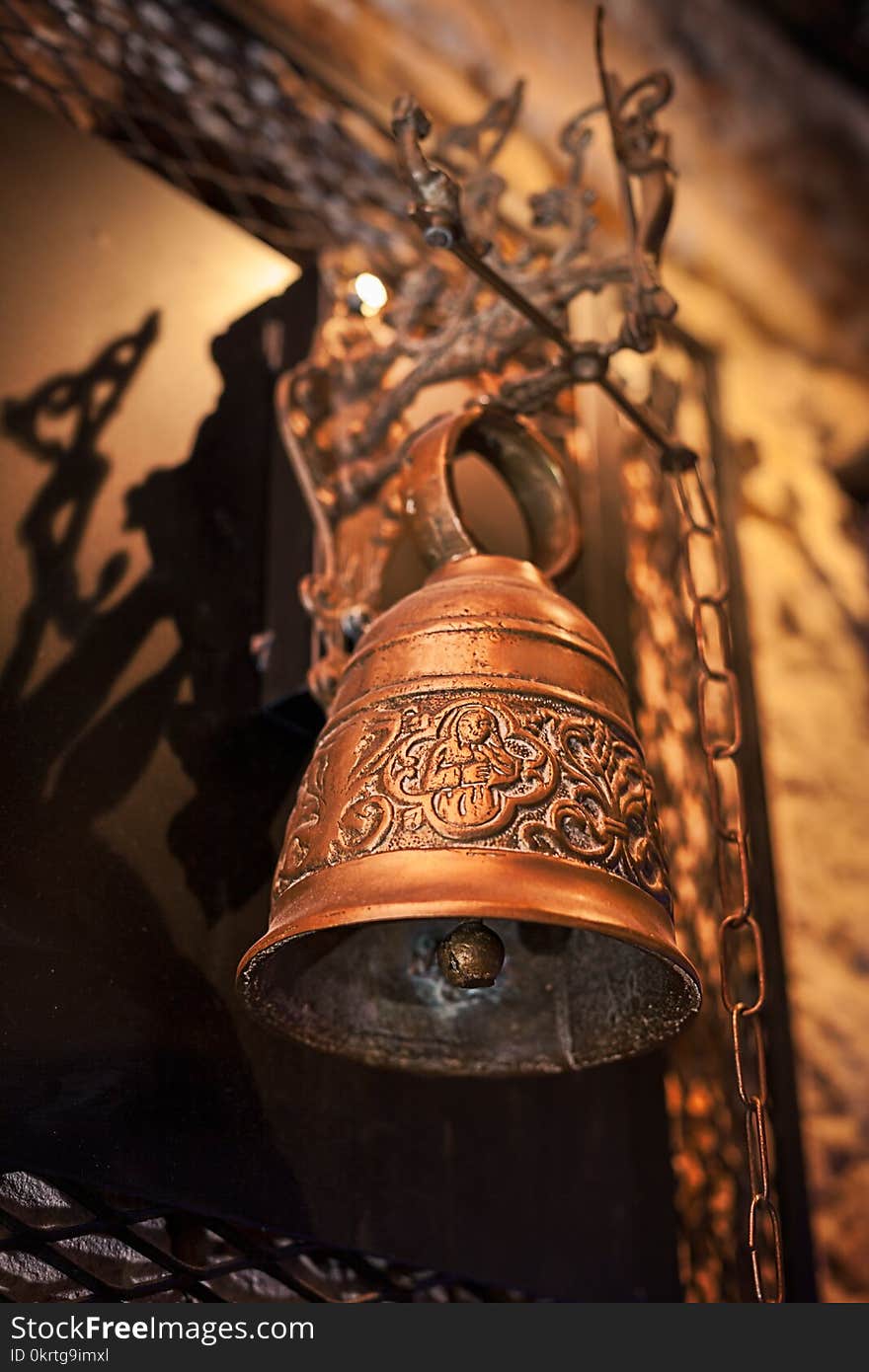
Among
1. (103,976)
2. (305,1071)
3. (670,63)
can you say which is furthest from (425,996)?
(670,63)

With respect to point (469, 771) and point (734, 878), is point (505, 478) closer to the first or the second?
point (469, 771)

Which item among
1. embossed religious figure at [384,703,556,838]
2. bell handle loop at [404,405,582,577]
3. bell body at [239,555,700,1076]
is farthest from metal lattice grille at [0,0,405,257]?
embossed religious figure at [384,703,556,838]

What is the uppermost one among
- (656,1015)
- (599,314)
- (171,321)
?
(599,314)

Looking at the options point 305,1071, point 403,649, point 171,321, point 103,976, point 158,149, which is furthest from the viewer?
point 158,149

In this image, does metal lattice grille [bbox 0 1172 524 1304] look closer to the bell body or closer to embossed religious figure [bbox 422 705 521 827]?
the bell body

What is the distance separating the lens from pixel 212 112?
1629mm

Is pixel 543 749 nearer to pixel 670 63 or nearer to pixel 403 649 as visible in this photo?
pixel 403 649

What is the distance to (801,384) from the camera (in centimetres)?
214

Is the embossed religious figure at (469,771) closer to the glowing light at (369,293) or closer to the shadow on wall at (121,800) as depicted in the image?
the shadow on wall at (121,800)

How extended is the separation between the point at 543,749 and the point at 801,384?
4.61ft

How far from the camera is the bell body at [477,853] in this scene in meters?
0.86

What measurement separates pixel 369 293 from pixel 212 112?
13.5 inches

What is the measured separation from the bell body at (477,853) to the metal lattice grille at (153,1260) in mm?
215

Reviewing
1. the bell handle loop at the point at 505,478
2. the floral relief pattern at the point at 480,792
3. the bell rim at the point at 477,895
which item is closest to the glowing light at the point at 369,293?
the bell handle loop at the point at 505,478
